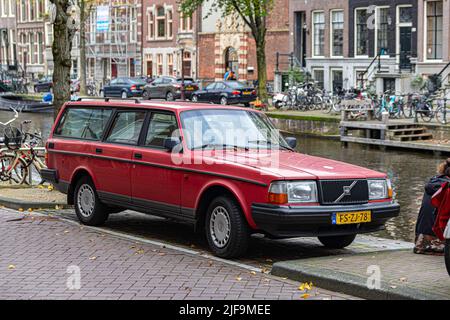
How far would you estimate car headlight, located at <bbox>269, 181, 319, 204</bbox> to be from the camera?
9773 mm

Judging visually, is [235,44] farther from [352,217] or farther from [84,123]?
[352,217]

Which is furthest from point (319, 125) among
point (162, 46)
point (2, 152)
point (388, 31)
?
point (162, 46)

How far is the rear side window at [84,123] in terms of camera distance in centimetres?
1283

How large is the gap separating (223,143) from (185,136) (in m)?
0.46

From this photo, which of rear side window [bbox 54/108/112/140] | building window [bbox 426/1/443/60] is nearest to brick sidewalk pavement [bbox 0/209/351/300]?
rear side window [bbox 54/108/112/140]

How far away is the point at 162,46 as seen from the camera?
67.8m

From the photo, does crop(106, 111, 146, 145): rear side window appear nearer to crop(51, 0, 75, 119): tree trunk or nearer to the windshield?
the windshield

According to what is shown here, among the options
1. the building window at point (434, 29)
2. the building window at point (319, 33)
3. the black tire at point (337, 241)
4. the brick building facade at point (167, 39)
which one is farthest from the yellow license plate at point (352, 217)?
the brick building facade at point (167, 39)

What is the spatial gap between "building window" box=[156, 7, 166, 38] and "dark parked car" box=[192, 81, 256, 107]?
21.8 m

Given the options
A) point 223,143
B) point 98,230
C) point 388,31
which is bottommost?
point 98,230

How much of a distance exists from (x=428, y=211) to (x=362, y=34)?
3517 centimetres

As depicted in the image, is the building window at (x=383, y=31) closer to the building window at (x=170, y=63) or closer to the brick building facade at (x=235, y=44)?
the brick building facade at (x=235, y=44)

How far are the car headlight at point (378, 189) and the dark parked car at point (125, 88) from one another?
151 feet

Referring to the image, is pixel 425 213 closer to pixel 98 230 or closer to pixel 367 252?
pixel 367 252
